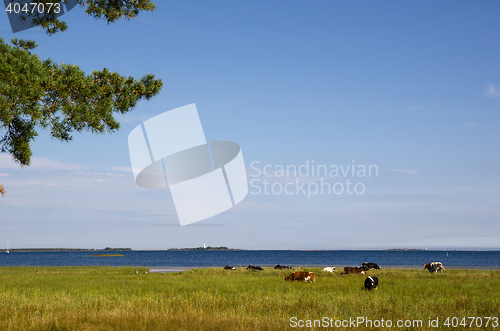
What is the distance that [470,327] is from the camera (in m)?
10.7

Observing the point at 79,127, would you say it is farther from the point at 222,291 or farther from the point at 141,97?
the point at 222,291

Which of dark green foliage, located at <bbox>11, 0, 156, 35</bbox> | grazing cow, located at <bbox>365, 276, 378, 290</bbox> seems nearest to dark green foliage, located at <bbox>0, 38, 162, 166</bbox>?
dark green foliage, located at <bbox>11, 0, 156, 35</bbox>

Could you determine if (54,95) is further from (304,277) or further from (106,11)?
(304,277)

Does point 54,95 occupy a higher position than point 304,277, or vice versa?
point 54,95

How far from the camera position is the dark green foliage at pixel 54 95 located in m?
12.3

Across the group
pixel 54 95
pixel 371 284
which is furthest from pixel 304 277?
pixel 54 95

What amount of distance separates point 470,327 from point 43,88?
15.6m

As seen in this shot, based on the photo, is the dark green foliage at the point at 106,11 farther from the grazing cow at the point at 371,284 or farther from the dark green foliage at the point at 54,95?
the grazing cow at the point at 371,284

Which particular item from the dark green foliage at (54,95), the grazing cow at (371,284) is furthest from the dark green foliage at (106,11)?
the grazing cow at (371,284)

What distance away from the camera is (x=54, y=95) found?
1379cm

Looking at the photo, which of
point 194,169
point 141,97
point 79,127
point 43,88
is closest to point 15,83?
point 43,88

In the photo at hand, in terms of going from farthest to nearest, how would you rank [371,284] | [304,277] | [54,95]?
[304,277], [371,284], [54,95]

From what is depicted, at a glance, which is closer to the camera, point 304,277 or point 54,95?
point 54,95

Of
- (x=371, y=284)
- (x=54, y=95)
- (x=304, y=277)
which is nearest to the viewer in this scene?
(x=54, y=95)
